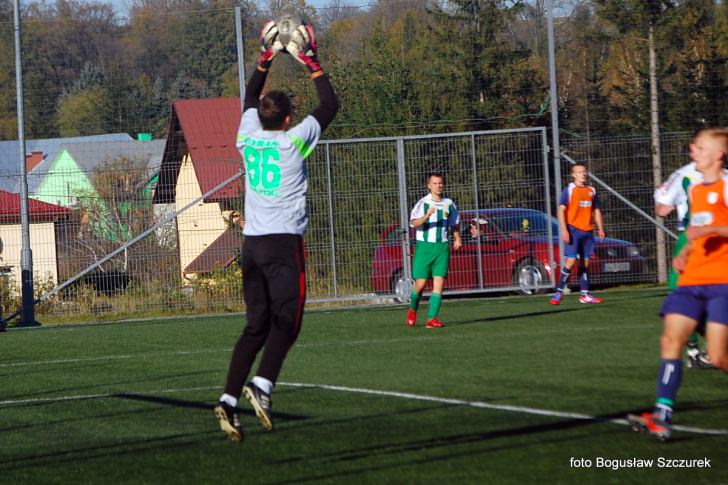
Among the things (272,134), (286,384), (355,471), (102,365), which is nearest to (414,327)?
(102,365)

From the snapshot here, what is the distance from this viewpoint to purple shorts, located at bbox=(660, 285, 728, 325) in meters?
6.12

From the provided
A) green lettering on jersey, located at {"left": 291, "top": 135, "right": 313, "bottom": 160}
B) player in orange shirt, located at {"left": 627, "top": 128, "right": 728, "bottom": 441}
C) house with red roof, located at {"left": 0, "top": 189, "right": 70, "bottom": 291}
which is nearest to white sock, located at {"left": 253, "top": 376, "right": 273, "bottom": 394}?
green lettering on jersey, located at {"left": 291, "top": 135, "right": 313, "bottom": 160}

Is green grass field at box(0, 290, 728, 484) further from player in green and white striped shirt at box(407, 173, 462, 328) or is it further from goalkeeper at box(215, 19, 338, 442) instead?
player in green and white striped shirt at box(407, 173, 462, 328)

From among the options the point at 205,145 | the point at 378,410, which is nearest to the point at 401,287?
the point at 205,145

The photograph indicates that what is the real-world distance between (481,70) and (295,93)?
5294 millimetres

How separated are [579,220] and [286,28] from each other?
10.5 m

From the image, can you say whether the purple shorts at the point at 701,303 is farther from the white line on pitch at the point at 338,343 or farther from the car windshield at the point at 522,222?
the car windshield at the point at 522,222

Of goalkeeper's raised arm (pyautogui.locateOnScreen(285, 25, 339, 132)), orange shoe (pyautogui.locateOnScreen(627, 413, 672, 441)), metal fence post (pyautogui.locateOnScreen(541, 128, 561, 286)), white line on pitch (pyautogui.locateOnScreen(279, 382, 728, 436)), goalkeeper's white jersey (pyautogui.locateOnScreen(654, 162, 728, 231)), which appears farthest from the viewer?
metal fence post (pyautogui.locateOnScreen(541, 128, 561, 286))

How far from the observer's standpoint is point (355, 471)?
5.72 metres

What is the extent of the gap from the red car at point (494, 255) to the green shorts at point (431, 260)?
522 cm

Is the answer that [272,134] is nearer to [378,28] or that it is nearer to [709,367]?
[709,367]

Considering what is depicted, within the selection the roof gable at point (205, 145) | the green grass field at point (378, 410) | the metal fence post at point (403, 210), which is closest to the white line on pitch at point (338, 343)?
the green grass field at point (378, 410)

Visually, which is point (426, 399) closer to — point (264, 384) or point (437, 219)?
point (264, 384)

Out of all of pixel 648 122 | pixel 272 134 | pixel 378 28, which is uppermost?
pixel 378 28
